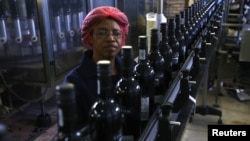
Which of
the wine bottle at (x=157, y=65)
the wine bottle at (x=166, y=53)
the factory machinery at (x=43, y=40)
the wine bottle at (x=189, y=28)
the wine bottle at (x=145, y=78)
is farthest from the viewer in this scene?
the factory machinery at (x=43, y=40)

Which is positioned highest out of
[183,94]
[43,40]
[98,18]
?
[98,18]

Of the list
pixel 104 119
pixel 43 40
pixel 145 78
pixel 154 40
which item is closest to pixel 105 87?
pixel 104 119

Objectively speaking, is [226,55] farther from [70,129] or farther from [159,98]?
[70,129]

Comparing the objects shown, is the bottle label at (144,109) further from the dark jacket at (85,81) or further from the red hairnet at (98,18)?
the red hairnet at (98,18)

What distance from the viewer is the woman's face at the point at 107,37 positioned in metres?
1.09

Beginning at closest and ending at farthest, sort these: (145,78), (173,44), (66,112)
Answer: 1. (66,112)
2. (145,78)
3. (173,44)

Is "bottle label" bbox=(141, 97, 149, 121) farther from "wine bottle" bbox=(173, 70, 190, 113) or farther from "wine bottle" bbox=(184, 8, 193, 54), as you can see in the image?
"wine bottle" bbox=(184, 8, 193, 54)

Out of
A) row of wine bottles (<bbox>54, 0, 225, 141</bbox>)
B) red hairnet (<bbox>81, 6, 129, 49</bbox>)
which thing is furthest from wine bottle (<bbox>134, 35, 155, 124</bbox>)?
red hairnet (<bbox>81, 6, 129, 49</bbox>)

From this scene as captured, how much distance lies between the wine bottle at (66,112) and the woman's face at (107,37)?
0.64 meters

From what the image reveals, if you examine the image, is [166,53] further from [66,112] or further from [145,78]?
[66,112]

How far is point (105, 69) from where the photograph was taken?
526 millimetres

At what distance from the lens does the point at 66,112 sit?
0.43 meters

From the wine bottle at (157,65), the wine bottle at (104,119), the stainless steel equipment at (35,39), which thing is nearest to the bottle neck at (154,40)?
the wine bottle at (157,65)

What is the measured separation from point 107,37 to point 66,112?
0.70m
